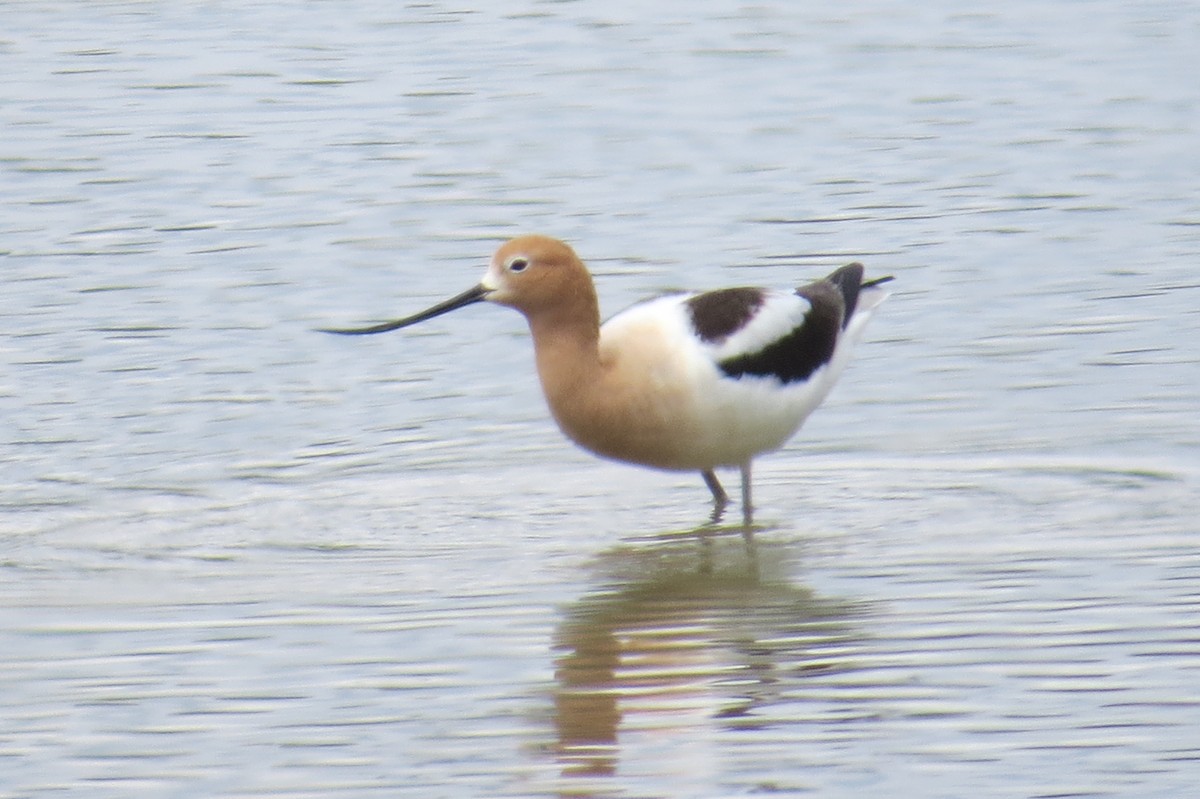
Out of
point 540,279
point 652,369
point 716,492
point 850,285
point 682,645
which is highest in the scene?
point 540,279

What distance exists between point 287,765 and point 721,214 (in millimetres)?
5868

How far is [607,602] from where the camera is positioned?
21.7 feet

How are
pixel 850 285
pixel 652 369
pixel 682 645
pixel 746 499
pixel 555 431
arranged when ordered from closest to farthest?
pixel 682 645 < pixel 652 369 < pixel 746 499 < pixel 555 431 < pixel 850 285

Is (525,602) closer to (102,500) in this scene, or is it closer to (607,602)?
(607,602)

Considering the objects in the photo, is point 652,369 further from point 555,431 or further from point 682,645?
point 682,645

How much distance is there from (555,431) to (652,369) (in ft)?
3.58

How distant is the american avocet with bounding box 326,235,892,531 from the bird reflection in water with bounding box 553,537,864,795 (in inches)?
12.7

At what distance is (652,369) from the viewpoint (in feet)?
24.0

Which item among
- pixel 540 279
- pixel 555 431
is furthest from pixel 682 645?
pixel 555 431

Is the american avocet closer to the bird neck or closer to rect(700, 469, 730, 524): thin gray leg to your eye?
the bird neck

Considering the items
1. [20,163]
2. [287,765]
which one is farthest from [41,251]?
[287,765]

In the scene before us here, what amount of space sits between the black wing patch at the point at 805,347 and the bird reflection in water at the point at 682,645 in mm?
558

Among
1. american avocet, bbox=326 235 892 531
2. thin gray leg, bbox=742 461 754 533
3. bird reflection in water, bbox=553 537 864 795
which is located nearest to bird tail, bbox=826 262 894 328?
american avocet, bbox=326 235 892 531

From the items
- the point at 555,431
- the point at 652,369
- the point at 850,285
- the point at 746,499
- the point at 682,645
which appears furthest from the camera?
the point at 850,285
